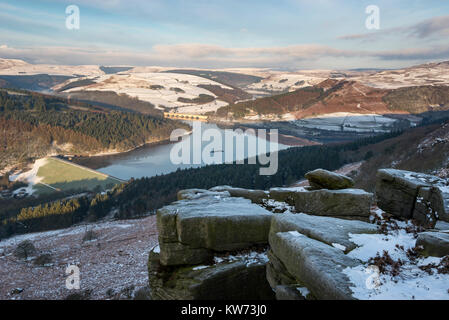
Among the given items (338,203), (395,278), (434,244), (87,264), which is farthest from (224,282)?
(87,264)

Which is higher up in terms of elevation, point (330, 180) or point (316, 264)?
point (330, 180)

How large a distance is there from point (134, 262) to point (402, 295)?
3002cm

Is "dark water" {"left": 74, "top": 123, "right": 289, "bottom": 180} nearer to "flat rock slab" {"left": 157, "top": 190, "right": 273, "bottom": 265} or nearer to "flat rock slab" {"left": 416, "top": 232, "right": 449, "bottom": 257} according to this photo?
"flat rock slab" {"left": 157, "top": 190, "right": 273, "bottom": 265}

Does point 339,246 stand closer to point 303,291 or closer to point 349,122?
point 303,291

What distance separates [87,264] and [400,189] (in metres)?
32.5

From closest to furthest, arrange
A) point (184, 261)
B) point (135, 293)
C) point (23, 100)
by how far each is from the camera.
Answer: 1. point (184, 261)
2. point (135, 293)
3. point (23, 100)

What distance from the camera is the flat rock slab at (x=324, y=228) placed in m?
7.89

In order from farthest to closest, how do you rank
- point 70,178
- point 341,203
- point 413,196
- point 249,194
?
point 70,178 → point 249,194 → point 341,203 → point 413,196

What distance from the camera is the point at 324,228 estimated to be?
342 inches

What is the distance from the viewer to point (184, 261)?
1059 centimetres

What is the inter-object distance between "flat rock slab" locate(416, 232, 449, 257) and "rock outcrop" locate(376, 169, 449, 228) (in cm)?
407

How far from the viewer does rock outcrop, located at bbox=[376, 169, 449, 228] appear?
35.5ft

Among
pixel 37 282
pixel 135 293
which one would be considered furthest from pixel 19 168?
pixel 135 293

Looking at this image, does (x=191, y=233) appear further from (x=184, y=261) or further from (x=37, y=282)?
(x=37, y=282)
